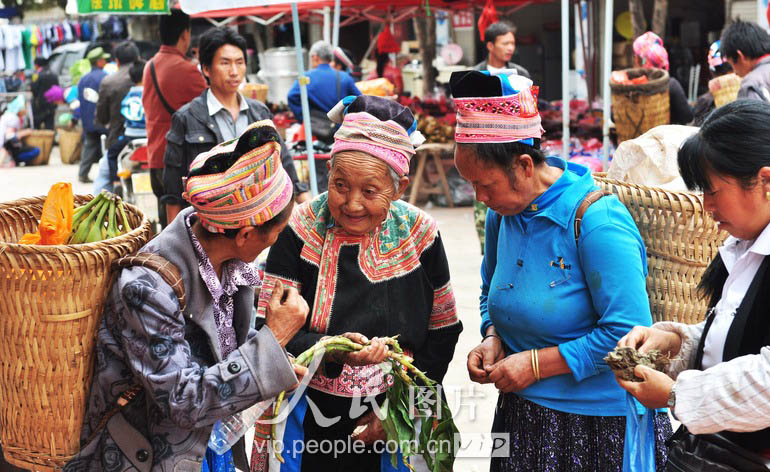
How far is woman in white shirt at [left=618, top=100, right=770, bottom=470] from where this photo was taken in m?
1.69

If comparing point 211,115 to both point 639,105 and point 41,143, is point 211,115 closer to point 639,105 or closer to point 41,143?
point 639,105

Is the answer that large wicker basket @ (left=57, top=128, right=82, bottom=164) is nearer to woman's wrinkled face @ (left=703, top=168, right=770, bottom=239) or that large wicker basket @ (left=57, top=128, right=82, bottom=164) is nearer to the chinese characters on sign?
the chinese characters on sign

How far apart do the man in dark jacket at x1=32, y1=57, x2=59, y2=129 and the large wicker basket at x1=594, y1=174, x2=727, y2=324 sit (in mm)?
17051

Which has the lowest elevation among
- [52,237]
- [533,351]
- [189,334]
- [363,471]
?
[363,471]

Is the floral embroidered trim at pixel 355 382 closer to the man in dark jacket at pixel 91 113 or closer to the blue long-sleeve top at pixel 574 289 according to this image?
the blue long-sleeve top at pixel 574 289

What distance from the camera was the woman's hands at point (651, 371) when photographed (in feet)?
6.07

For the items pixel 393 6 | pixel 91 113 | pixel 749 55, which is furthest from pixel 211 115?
pixel 91 113

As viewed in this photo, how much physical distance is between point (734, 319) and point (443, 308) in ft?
3.05

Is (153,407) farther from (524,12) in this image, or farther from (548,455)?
(524,12)

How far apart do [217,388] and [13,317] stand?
543 mm

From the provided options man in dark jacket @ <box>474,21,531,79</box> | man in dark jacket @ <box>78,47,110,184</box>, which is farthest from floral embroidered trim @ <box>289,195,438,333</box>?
man in dark jacket @ <box>78,47,110,184</box>

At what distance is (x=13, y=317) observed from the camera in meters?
2.04

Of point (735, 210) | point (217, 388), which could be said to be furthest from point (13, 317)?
point (735, 210)

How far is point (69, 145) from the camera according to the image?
1620 centimetres
